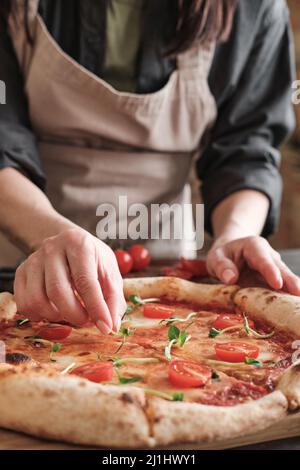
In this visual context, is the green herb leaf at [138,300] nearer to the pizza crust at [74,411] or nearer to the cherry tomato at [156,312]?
the cherry tomato at [156,312]

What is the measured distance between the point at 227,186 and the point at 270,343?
2.93 ft

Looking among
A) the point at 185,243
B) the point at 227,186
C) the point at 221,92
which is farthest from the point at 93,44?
the point at 185,243

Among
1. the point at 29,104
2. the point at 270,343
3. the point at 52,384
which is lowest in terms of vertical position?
the point at 270,343

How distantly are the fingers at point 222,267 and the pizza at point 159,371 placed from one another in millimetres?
31

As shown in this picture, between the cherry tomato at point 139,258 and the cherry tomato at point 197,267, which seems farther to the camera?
the cherry tomato at point 139,258

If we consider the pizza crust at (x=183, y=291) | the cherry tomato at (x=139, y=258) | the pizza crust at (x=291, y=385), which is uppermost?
the pizza crust at (x=291, y=385)

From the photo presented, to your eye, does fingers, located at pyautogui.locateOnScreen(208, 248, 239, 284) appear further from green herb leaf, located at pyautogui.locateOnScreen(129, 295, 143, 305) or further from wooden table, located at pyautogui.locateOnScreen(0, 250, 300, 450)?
wooden table, located at pyautogui.locateOnScreen(0, 250, 300, 450)

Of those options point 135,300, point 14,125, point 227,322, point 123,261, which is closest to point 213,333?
point 227,322

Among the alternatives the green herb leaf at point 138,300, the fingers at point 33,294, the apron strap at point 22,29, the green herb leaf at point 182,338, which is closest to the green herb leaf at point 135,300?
the green herb leaf at point 138,300

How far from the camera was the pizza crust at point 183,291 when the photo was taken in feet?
6.00

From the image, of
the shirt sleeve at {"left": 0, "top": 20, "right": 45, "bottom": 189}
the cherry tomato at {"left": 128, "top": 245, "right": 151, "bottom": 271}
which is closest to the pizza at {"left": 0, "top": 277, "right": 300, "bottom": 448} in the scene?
the cherry tomato at {"left": 128, "top": 245, "right": 151, "bottom": 271}

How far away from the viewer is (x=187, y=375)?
49.6 inches

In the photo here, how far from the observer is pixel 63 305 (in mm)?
1301
